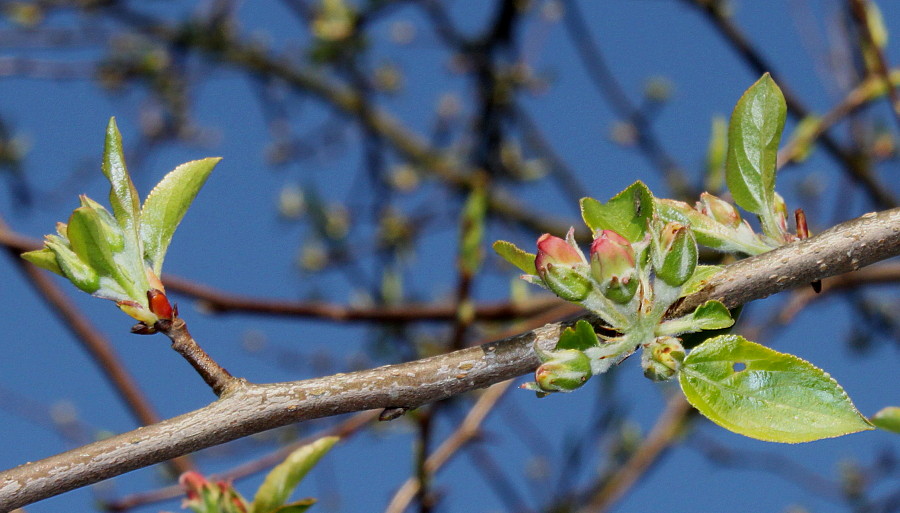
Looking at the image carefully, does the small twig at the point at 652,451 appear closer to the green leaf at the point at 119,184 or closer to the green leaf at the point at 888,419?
the green leaf at the point at 888,419

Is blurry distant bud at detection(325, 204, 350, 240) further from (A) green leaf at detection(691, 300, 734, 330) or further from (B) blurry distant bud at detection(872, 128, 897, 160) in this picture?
(A) green leaf at detection(691, 300, 734, 330)

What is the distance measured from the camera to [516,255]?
23.3 inches

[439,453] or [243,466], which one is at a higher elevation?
[243,466]

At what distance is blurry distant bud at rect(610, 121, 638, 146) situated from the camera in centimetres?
281

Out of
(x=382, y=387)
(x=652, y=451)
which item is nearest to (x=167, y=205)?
(x=382, y=387)

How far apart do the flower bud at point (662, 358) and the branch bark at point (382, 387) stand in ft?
0.18

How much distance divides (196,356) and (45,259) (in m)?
0.15

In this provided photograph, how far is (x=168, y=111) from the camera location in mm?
3330

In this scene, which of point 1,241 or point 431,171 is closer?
point 1,241

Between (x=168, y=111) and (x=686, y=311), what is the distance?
10.3 feet

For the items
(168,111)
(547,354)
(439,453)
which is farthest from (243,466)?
(168,111)

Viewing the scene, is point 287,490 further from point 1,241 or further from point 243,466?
point 1,241

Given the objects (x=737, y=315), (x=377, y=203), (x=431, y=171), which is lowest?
(x=737, y=315)

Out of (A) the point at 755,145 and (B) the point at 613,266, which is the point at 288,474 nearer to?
(B) the point at 613,266
